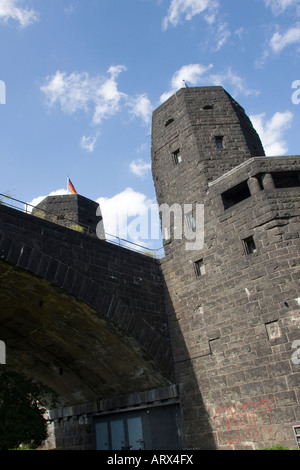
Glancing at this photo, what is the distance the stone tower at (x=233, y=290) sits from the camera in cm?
1022

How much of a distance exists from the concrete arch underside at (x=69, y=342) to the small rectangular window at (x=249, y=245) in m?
4.08

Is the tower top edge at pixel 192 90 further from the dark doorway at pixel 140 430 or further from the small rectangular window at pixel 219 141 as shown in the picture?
the dark doorway at pixel 140 430

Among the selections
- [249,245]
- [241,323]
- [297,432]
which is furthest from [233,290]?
[297,432]

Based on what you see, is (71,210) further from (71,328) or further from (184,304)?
(184,304)

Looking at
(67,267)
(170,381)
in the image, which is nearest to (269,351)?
(170,381)

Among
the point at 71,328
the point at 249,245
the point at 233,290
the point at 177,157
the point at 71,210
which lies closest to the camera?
the point at 233,290

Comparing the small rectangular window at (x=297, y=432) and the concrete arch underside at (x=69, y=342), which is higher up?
the concrete arch underside at (x=69, y=342)

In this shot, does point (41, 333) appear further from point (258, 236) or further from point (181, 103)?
point (181, 103)

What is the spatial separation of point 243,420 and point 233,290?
345 centimetres

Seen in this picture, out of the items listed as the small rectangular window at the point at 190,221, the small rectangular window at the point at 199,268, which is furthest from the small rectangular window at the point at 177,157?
the small rectangular window at the point at 199,268

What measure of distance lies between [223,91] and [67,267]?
34.0 feet

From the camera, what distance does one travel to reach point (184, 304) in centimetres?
1310

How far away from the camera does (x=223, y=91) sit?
1667 centimetres

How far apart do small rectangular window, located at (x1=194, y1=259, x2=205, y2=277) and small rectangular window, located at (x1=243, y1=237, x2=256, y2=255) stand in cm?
171
